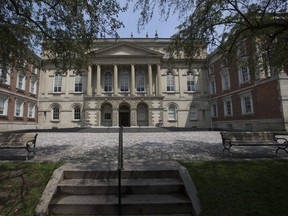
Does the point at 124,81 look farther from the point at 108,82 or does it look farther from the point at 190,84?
the point at 190,84

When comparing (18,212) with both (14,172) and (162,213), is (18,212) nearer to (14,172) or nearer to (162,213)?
(14,172)

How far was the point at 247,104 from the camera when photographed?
25922 mm

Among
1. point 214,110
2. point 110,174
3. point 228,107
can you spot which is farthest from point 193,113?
point 110,174

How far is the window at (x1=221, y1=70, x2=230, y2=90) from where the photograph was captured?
29891 mm

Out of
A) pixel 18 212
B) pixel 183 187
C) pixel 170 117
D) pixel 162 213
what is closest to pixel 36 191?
pixel 18 212

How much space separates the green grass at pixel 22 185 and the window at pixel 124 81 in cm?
2835

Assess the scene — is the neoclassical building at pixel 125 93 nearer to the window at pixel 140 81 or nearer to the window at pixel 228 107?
the window at pixel 140 81

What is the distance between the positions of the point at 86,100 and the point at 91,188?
28010mm

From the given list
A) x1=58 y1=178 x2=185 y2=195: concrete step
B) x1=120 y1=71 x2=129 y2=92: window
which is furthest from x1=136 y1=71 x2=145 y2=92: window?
x1=58 y1=178 x2=185 y2=195: concrete step

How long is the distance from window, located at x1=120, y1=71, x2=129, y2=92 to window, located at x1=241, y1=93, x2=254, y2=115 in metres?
19.0

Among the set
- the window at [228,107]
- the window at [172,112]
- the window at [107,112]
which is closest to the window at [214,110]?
the window at [228,107]

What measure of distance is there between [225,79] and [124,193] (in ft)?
101

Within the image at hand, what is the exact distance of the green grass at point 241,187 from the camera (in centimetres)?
366

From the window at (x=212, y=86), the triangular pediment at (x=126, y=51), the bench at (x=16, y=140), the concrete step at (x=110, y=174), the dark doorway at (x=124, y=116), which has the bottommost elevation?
the concrete step at (x=110, y=174)
